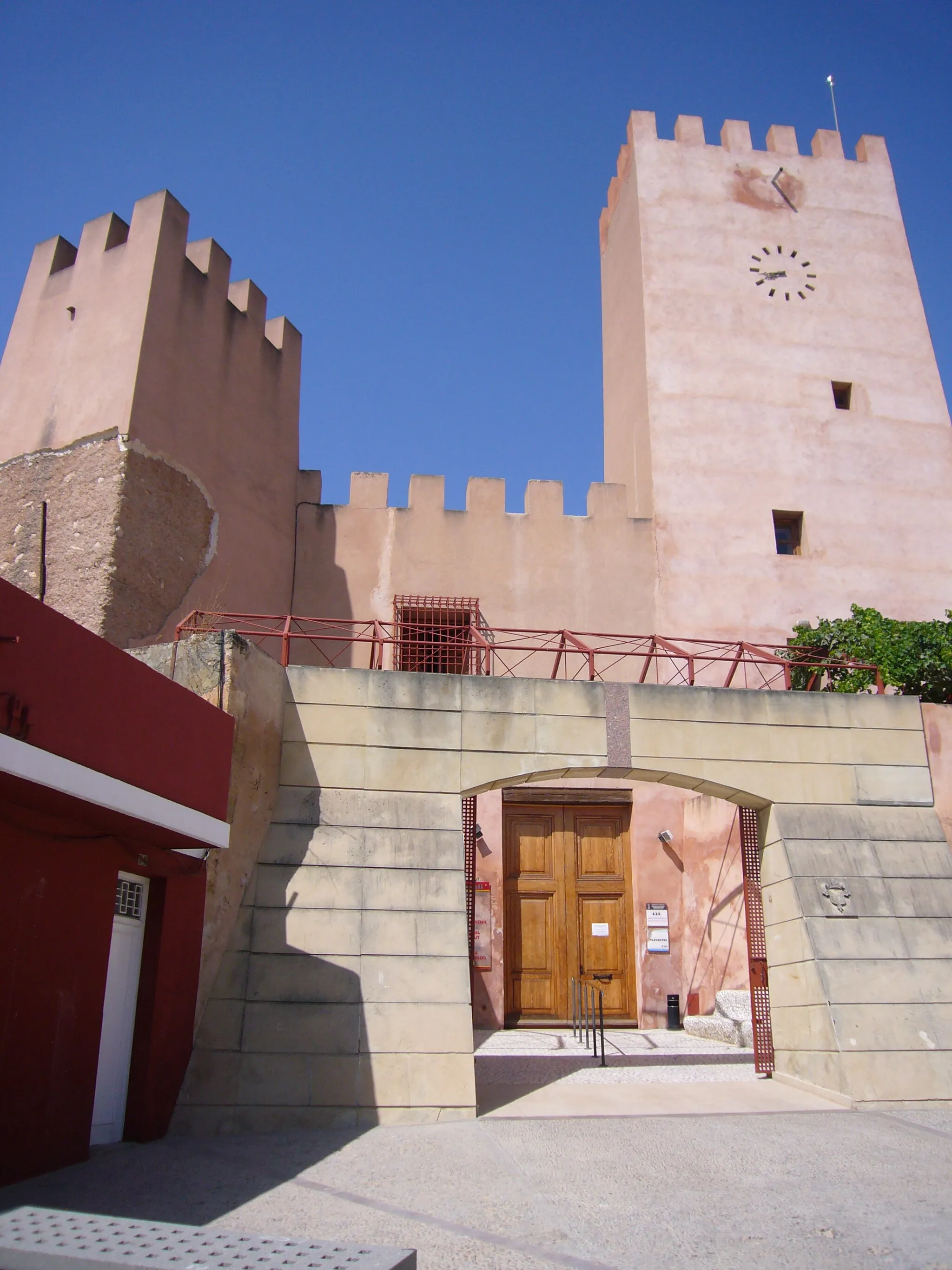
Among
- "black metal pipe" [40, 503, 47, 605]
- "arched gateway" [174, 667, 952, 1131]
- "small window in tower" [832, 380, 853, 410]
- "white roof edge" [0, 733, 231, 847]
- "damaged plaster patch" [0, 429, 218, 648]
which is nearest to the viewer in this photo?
"white roof edge" [0, 733, 231, 847]

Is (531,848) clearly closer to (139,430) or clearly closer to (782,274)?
(139,430)

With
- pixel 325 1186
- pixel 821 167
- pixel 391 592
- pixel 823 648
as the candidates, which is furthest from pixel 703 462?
pixel 325 1186

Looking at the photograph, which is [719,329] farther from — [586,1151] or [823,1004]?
[586,1151]

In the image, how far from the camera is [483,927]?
43.7 ft

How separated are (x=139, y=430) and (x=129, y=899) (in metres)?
6.35

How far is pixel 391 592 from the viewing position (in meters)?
15.4

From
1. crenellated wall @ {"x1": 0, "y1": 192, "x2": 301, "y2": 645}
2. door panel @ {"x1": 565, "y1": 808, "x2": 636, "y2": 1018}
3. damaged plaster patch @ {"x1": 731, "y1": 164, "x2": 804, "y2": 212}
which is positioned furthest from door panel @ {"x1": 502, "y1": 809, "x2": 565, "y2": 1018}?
damaged plaster patch @ {"x1": 731, "y1": 164, "x2": 804, "y2": 212}

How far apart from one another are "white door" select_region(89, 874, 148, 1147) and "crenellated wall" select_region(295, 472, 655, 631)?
8227 millimetres

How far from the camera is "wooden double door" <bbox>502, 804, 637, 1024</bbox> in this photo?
1345 cm

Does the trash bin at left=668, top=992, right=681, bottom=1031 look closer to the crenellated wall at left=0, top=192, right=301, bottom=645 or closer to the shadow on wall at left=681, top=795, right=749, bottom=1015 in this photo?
the shadow on wall at left=681, top=795, right=749, bottom=1015

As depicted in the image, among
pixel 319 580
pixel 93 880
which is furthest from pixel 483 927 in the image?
pixel 93 880

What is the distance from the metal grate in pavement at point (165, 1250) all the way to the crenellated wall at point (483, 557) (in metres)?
12.2

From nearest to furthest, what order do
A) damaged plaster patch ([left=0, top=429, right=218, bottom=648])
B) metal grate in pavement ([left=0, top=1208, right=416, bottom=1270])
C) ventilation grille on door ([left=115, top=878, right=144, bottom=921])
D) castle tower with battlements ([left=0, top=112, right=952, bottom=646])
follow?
metal grate in pavement ([left=0, top=1208, right=416, bottom=1270]) < ventilation grille on door ([left=115, top=878, right=144, bottom=921]) < damaged plaster patch ([left=0, top=429, right=218, bottom=648]) < castle tower with battlements ([left=0, top=112, right=952, bottom=646])

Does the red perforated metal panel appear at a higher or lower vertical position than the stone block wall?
higher
